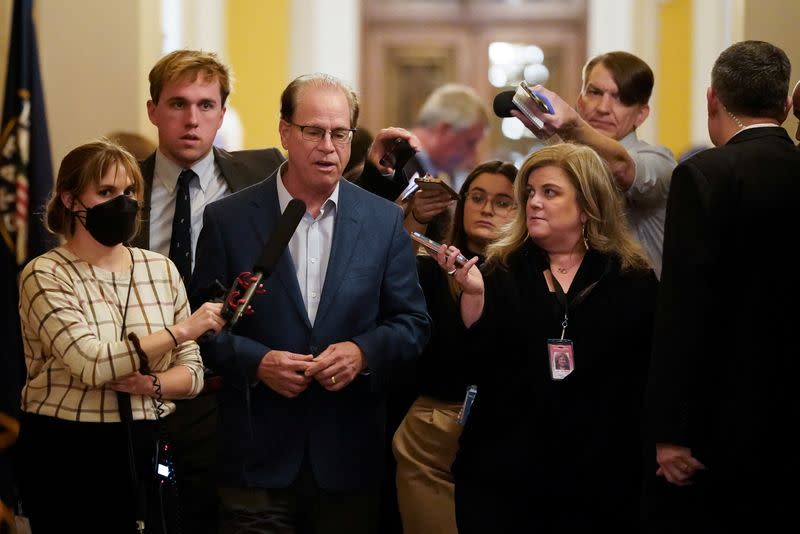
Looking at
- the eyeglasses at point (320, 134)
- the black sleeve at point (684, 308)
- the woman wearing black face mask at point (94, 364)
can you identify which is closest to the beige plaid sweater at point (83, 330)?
the woman wearing black face mask at point (94, 364)

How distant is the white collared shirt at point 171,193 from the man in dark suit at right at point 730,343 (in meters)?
1.56

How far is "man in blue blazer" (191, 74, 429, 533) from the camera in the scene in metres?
3.44

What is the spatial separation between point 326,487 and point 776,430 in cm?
123

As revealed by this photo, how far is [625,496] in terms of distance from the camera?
11.7ft

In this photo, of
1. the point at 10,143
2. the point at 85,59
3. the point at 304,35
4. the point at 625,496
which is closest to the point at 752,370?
the point at 625,496

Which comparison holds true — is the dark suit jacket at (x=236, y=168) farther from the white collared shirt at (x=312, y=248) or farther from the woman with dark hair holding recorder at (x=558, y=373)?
the woman with dark hair holding recorder at (x=558, y=373)

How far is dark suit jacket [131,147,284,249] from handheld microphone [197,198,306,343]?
3.08 ft

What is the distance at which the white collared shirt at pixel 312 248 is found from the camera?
11.5ft

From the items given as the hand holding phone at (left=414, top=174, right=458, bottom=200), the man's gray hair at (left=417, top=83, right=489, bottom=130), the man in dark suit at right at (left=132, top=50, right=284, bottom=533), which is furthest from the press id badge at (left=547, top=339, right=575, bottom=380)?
the man's gray hair at (left=417, top=83, right=489, bottom=130)

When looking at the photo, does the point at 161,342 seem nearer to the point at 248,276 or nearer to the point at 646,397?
the point at 248,276

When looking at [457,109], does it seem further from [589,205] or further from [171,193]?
[589,205]

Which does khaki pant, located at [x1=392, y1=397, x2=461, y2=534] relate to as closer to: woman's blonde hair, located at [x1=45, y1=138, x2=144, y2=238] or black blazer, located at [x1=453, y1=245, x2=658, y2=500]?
black blazer, located at [x1=453, y1=245, x2=658, y2=500]

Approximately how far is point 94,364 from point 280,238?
0.57 m

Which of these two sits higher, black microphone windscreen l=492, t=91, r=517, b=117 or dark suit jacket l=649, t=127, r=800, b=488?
black microphone windscreen l=492, t=91, r=517, b=117
